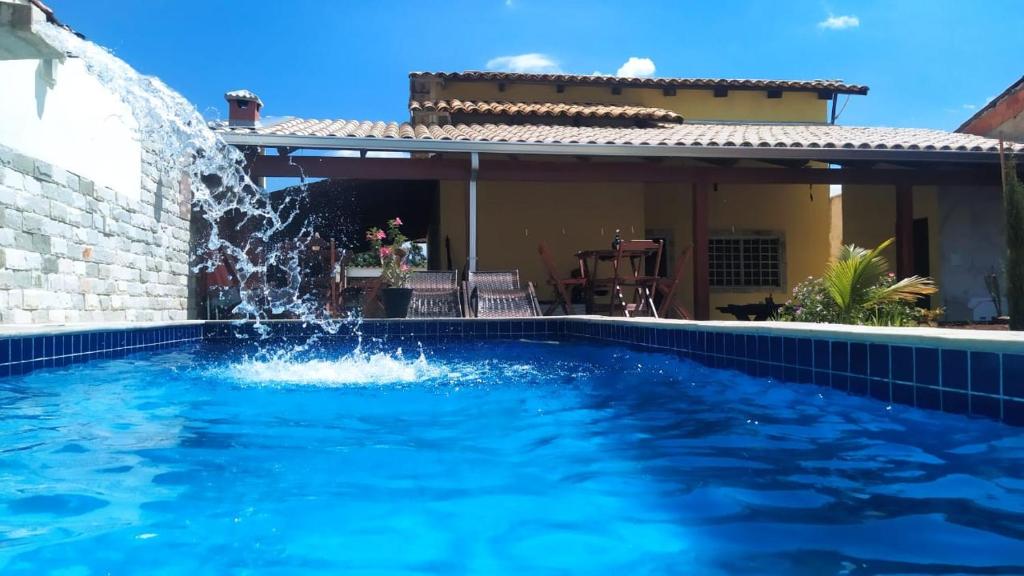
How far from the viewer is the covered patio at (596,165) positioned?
9102 mm

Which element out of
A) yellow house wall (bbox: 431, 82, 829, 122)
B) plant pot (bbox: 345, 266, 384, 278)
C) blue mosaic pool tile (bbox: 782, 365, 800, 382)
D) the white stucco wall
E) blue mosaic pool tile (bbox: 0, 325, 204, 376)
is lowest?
blue mosaic pool tile (bbox: 782, 365, 800, 382)

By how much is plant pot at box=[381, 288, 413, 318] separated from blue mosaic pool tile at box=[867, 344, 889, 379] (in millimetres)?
5991

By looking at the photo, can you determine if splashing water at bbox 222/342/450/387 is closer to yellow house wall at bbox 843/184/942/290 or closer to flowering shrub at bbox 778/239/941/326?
flowering shrub at bbox 778/239/941/326

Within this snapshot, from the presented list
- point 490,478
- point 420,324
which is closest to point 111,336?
point 420,324

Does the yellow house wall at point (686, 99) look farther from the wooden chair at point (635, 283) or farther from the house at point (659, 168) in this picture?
the wooden chair at point (635, 283)

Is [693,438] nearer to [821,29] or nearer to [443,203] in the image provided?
[443,203]

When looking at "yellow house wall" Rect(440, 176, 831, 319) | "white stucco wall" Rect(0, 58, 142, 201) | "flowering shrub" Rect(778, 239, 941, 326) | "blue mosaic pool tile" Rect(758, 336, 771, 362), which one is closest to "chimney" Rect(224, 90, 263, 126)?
"white stucco wall" Rect(0, 58, 142, 201)

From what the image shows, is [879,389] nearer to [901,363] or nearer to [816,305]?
[901,363]

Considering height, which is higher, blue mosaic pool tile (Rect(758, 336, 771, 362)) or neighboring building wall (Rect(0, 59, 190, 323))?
neighboring building wall (Rect(0, 59, 190, 323))

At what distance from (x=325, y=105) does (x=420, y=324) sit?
525cm

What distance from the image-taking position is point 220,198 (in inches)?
397

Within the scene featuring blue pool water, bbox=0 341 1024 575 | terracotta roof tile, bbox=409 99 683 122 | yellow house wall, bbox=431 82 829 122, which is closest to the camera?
blue pool water, bbox=0 341 1024 575

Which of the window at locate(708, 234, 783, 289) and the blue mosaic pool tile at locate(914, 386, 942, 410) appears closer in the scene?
the blue mosaic pool tile at locate(914, 386, 942, 410)

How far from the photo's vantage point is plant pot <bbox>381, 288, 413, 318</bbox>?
28.6ft
